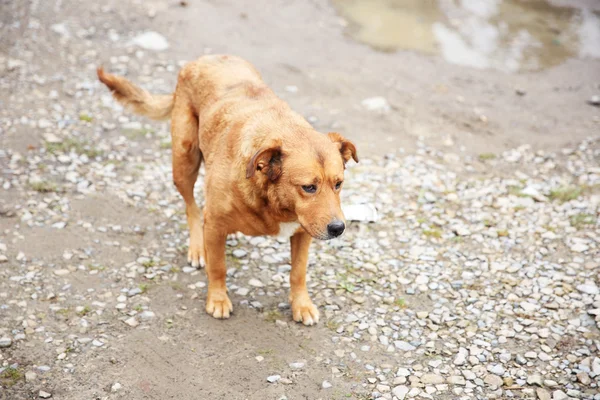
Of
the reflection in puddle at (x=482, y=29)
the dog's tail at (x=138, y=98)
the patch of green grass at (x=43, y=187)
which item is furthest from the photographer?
the reflection in puddle at (x=482, y=29)

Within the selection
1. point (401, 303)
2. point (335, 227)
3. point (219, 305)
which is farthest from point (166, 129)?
point (335, 227)

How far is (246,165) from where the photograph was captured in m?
4.51

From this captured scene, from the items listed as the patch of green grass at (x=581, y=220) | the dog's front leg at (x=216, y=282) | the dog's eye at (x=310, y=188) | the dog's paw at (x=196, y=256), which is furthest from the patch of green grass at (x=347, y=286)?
the patch of green grass at (x=581, y=220)

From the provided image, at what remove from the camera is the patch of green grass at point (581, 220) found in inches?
256

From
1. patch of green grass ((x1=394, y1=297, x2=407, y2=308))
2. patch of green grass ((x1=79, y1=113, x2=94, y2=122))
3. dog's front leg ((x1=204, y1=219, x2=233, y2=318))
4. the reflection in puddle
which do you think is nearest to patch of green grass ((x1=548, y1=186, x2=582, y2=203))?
patch of green grass ((x1=394, y1=297, x2=407, y2=308))

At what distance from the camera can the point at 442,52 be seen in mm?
10461

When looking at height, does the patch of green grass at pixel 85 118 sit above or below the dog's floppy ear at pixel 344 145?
below

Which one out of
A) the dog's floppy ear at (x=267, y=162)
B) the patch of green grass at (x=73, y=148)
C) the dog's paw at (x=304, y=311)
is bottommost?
the dog's paw at (x=304, y=311)

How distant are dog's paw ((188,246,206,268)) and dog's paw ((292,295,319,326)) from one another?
1.14m

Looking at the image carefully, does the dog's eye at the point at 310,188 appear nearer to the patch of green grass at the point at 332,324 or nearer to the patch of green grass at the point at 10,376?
the patch of green grass at the point at 332,324

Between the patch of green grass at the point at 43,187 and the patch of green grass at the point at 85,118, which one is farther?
the patch of green grass at the point at 85,118

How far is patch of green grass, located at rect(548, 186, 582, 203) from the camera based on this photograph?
6941mm

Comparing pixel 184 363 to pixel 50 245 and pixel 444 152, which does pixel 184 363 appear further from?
pixel 444 152

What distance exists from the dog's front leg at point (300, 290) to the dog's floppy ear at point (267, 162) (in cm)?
95
